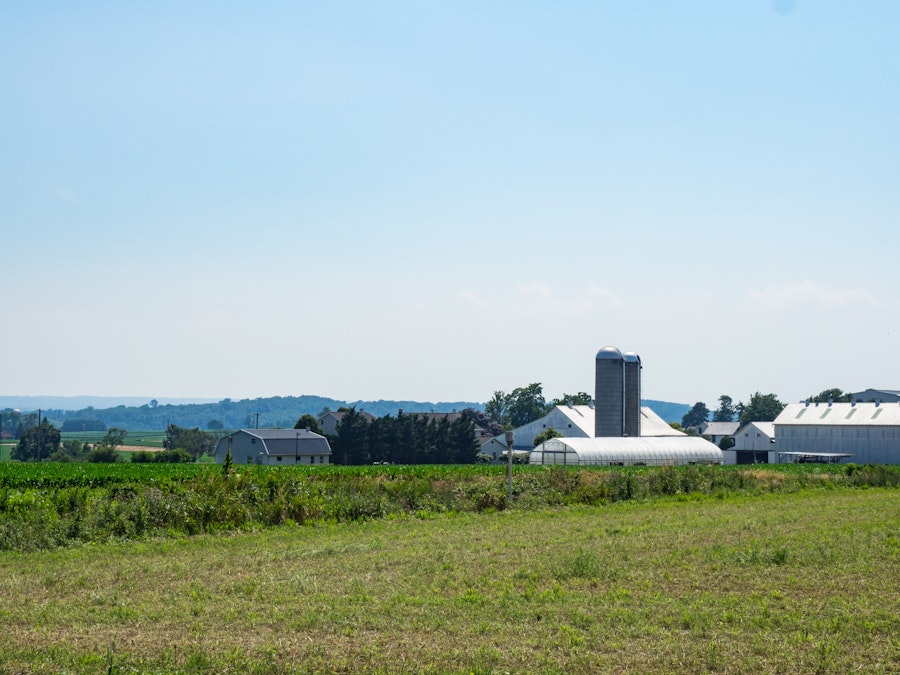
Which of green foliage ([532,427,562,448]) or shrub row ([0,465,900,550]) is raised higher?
green foliage ([532,427,562,448])

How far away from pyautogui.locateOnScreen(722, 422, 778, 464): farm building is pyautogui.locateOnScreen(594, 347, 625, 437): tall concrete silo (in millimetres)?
27132

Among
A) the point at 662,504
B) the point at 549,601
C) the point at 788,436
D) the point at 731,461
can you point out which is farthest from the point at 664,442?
the point at 549,601

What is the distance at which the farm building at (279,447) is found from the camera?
287 feet

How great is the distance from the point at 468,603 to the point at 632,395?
75.3m

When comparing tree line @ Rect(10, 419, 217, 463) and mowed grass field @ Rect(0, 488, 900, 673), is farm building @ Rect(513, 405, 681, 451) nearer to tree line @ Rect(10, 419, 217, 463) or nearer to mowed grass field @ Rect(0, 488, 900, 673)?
tree line @ Rect(10, 419, 217, 463)

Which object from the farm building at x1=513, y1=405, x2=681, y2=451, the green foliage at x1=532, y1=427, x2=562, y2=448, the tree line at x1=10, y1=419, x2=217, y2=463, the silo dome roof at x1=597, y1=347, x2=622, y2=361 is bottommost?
the tree line at x1=10, y1=419, x2=217, y2=463

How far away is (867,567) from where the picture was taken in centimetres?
1595

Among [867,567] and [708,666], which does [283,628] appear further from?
[867,567]

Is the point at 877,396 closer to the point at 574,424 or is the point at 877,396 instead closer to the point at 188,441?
the point at 574,424

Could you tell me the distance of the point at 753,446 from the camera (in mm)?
108562

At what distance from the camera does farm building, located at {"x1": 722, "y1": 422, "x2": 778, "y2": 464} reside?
107 m

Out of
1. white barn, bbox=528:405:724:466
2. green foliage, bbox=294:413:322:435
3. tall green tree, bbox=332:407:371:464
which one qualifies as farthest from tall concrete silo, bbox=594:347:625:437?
green foliage, bbox=294:413:322:435

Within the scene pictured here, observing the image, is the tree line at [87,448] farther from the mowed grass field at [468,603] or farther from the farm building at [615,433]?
the mowed grass field at [468,603]

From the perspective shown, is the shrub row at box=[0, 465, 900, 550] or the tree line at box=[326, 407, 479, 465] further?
the tree line at box=[326, 407, 479, 465]
